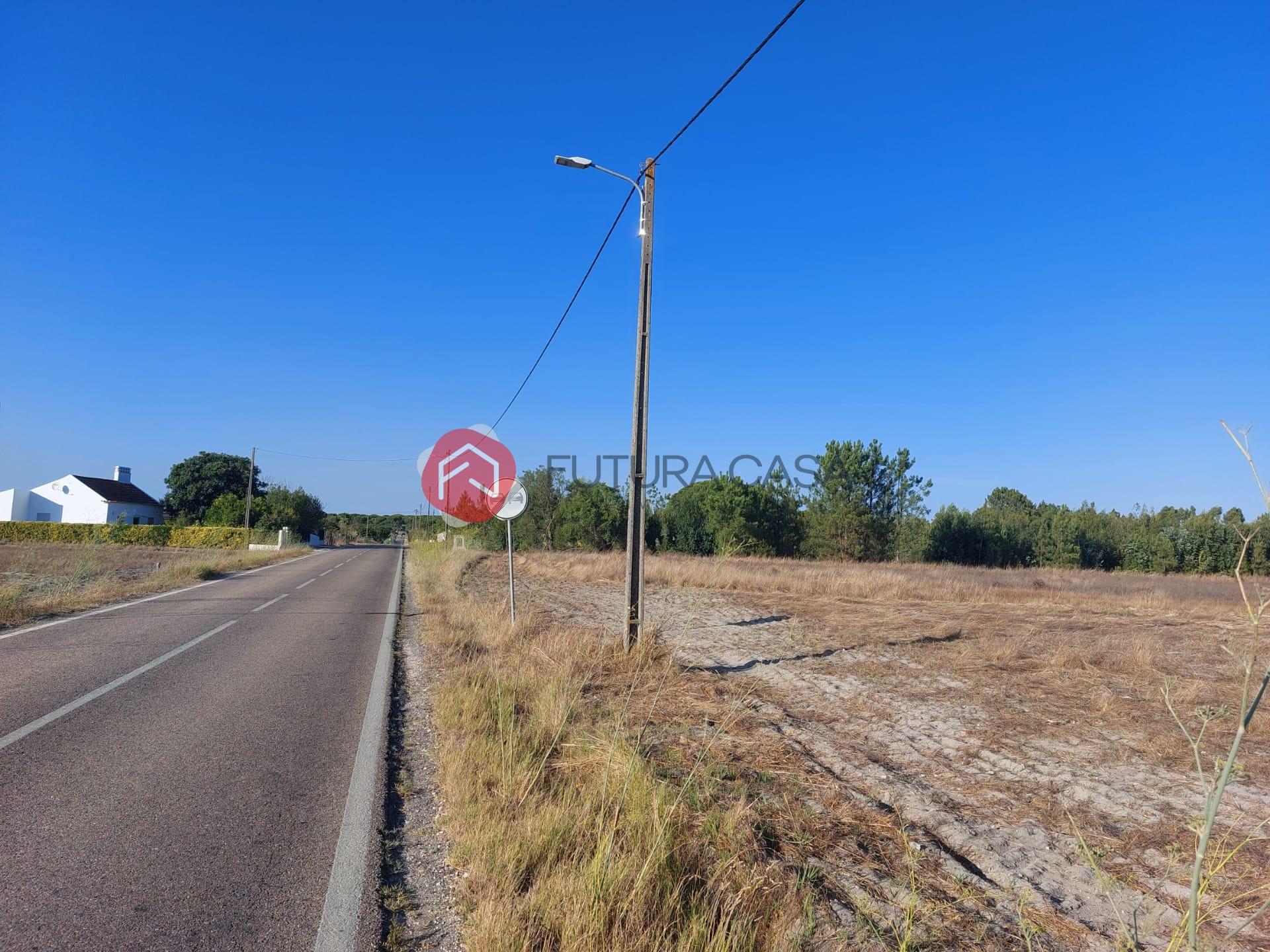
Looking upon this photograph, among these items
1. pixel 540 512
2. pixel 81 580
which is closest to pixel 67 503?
pixel 540 512

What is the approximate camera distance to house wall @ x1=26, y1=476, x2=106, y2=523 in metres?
76.6

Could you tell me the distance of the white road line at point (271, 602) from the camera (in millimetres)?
14748

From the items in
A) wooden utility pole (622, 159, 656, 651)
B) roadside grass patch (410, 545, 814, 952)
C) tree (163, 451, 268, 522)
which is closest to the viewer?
roadside grass patch (410, 545, 814, 952)

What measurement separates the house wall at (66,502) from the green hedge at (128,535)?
15401 millimetres

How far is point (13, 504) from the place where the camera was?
7638cm

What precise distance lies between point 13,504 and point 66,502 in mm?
4565

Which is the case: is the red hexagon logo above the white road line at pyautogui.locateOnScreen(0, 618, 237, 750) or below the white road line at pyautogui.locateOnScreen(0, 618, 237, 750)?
above

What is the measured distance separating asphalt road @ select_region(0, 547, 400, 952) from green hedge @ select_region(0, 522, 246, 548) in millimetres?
55506

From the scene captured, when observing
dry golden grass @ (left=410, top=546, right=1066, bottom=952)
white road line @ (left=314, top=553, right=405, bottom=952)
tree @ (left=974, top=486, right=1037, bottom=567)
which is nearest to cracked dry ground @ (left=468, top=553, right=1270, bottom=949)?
dry golden grass @ (left=410, top=546, right=1066, bottom=952)

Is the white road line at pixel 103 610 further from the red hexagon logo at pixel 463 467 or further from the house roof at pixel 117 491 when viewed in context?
the house roof at pixel 117 491

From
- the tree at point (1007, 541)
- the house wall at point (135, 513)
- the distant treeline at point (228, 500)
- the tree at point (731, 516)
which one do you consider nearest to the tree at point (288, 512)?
the distant treeline at point (228, 500)

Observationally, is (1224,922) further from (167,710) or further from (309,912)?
(167,710)

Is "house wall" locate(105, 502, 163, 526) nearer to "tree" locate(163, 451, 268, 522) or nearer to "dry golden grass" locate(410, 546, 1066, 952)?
"tree" locate(163, 451, 268, 522)

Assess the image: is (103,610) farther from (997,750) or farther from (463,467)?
(463,467)
